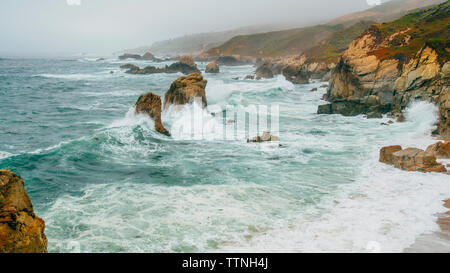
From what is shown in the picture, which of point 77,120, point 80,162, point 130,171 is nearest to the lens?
point 130,171

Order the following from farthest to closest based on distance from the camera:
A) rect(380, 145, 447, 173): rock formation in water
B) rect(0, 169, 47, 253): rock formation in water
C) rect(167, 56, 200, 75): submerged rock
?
rect(167, 56, 200, 75): submerged rock, rect(380, 145, 447, 173): rock formation in water, rect(0, 169, 47, 253): rock formation in water

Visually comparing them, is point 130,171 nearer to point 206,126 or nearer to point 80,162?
point 80,162

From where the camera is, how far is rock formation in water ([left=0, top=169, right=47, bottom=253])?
688cm

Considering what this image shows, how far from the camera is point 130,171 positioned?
16.7 meters

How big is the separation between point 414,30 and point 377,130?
94.4 ft

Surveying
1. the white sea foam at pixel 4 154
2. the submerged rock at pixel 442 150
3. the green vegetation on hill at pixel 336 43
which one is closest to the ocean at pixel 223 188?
the white sea foam at pixel 4 154

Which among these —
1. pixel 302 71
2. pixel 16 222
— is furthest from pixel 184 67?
pixel 16 222

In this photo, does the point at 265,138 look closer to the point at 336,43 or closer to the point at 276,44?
the point at 336,43

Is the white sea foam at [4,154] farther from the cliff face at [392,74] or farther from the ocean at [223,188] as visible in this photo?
the cliff face at [392,74]

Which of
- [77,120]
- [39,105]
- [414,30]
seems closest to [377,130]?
[77,120]

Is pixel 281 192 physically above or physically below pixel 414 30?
below

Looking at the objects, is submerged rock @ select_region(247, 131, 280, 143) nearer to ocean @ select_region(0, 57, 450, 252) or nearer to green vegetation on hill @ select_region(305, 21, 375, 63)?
ocean @ select_region(0, 57, 450, 252)

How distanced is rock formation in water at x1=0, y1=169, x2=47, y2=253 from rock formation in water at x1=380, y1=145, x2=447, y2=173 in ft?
50.1

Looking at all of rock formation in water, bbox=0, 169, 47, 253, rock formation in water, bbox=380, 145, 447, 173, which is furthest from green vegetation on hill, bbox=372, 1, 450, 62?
rock formation in water, bbox=0, 169, 47, 253
